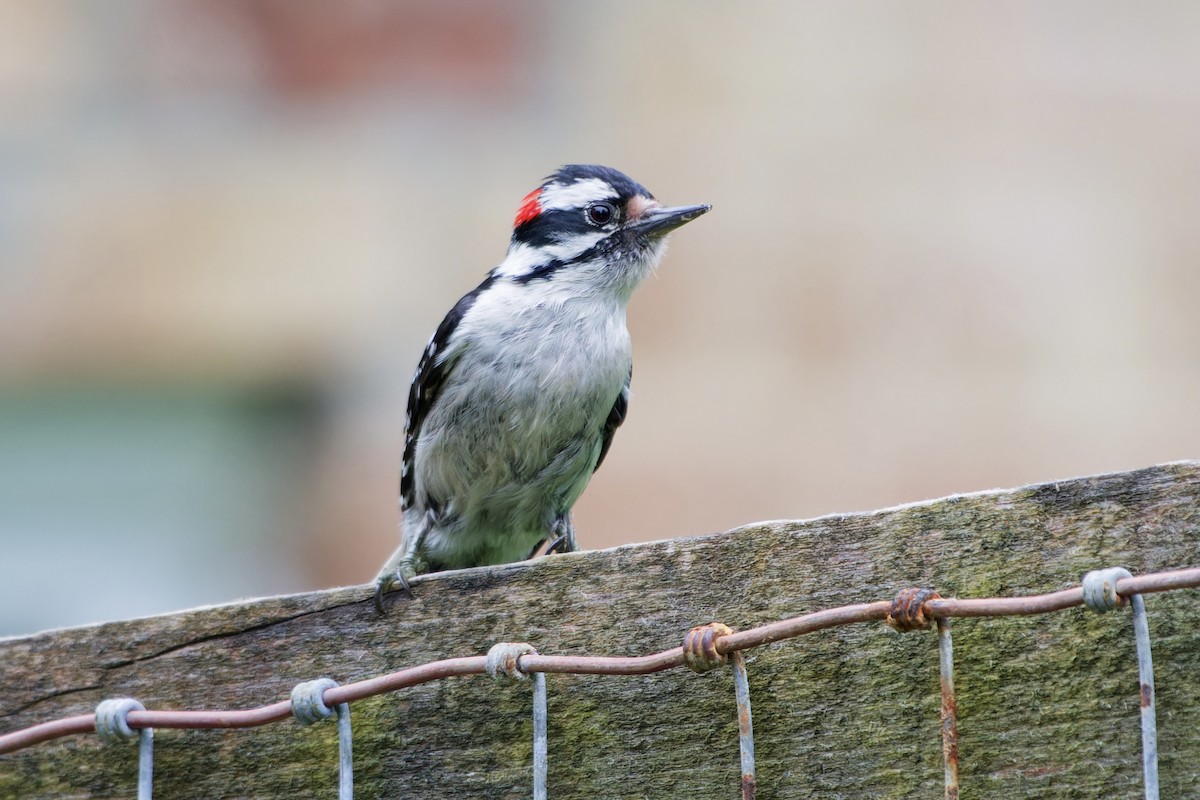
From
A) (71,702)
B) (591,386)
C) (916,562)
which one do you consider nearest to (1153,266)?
(591,386)

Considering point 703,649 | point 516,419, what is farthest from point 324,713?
point 516,419

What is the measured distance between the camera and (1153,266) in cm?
595

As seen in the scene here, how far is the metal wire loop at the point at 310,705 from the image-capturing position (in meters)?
2.16

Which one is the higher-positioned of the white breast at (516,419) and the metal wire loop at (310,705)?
the white breast at (516,419)

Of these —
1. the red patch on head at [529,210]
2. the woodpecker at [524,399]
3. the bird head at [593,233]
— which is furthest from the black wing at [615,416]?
the red patch on head at [529,210]

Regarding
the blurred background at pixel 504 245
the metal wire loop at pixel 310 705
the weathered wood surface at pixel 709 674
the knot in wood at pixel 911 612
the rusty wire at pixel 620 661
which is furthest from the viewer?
the blurred background at pixel 504 245

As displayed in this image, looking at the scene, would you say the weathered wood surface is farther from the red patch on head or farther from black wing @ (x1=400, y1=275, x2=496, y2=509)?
the red patch on head

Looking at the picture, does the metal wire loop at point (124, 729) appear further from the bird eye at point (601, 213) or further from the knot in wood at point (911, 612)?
the bird eye at point (601, 213)

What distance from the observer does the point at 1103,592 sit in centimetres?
166

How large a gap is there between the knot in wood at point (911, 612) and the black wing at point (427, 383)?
88.1 inches

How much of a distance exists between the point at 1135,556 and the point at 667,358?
3769 millimetres

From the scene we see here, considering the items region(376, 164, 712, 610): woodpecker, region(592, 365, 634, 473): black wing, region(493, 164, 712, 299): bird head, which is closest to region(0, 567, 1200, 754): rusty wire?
region(376, 164, 712, 610): woodpecker

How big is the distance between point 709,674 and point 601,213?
2.35 m

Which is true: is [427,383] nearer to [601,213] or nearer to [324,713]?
[601,213]
